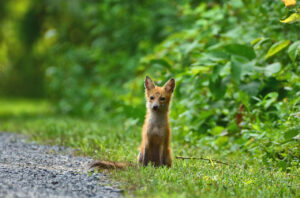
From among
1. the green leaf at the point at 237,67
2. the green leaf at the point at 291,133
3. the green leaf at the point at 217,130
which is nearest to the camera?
the green leaf at the point at 291,133

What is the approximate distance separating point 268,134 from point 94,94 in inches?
269

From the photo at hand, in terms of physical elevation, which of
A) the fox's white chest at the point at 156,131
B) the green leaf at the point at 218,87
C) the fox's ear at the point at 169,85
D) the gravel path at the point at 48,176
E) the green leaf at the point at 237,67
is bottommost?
the gravel path at the point at 48,176

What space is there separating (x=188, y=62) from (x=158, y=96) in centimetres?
331

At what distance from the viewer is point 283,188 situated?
406cm

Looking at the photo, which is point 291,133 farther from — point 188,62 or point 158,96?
point 188,62

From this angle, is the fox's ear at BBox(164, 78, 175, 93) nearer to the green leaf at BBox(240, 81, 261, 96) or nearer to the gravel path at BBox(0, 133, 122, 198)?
the gravel path at BBox(0, 133, 122, 198)

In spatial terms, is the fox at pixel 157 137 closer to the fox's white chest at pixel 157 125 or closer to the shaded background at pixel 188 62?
the fox's white chest at pixel 157 125

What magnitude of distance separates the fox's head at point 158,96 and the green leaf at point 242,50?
53.2 inches

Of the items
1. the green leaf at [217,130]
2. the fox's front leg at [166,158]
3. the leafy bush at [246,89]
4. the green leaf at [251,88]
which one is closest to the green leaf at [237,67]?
the leafy bush at [246,89]

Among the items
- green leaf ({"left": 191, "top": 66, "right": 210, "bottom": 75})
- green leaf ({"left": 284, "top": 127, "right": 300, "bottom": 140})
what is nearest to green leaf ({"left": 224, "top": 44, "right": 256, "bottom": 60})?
green leaf ({"left": 191, "top": 66, "right": 210, "bottom": 75})

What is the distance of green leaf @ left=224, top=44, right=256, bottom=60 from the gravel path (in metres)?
2.41

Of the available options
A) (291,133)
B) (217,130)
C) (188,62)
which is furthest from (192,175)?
(188,62)

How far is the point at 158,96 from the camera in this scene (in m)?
5.11

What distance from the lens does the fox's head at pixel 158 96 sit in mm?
5047
